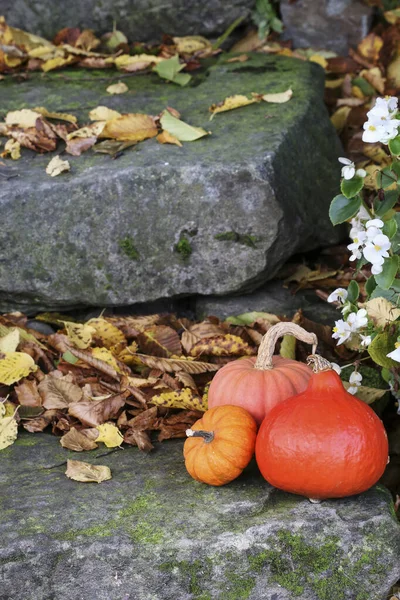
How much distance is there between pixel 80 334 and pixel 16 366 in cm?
33

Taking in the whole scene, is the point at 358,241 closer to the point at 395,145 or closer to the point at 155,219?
the point at 395,145

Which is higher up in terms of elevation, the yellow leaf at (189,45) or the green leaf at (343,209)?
the green leaf at (343,209)

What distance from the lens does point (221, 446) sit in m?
2.38

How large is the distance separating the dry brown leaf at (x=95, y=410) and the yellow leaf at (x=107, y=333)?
439mm

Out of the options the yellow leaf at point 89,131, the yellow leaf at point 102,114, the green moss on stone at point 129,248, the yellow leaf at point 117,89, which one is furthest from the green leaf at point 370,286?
the yellow leaf at point 117,89

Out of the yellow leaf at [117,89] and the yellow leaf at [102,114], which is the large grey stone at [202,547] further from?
the yellow leaf at [117,89]

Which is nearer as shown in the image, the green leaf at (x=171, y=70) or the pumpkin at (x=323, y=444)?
the pumpkin at (x=323, y=444)

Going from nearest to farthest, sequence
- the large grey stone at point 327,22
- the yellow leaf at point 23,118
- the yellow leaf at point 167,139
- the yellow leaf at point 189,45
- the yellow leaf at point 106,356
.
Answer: the yellow leaf at point 106,356 < the yellow leaf at point 167,139 < the yellow leaf at point 23,118 < the yellow leaf at point 189,45 < the large grey stone at point 327,22

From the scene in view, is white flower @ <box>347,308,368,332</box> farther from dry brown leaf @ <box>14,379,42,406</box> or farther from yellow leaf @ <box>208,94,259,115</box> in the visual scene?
yellow leaf @ <box>208,94,259,115</box>

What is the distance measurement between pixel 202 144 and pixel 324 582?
2067 mm

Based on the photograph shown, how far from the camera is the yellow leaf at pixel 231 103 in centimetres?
388

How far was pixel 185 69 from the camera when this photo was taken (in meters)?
4.51

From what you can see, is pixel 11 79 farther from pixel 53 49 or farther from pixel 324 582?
pixel 324 582

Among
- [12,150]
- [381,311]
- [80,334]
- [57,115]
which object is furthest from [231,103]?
[381,311]
